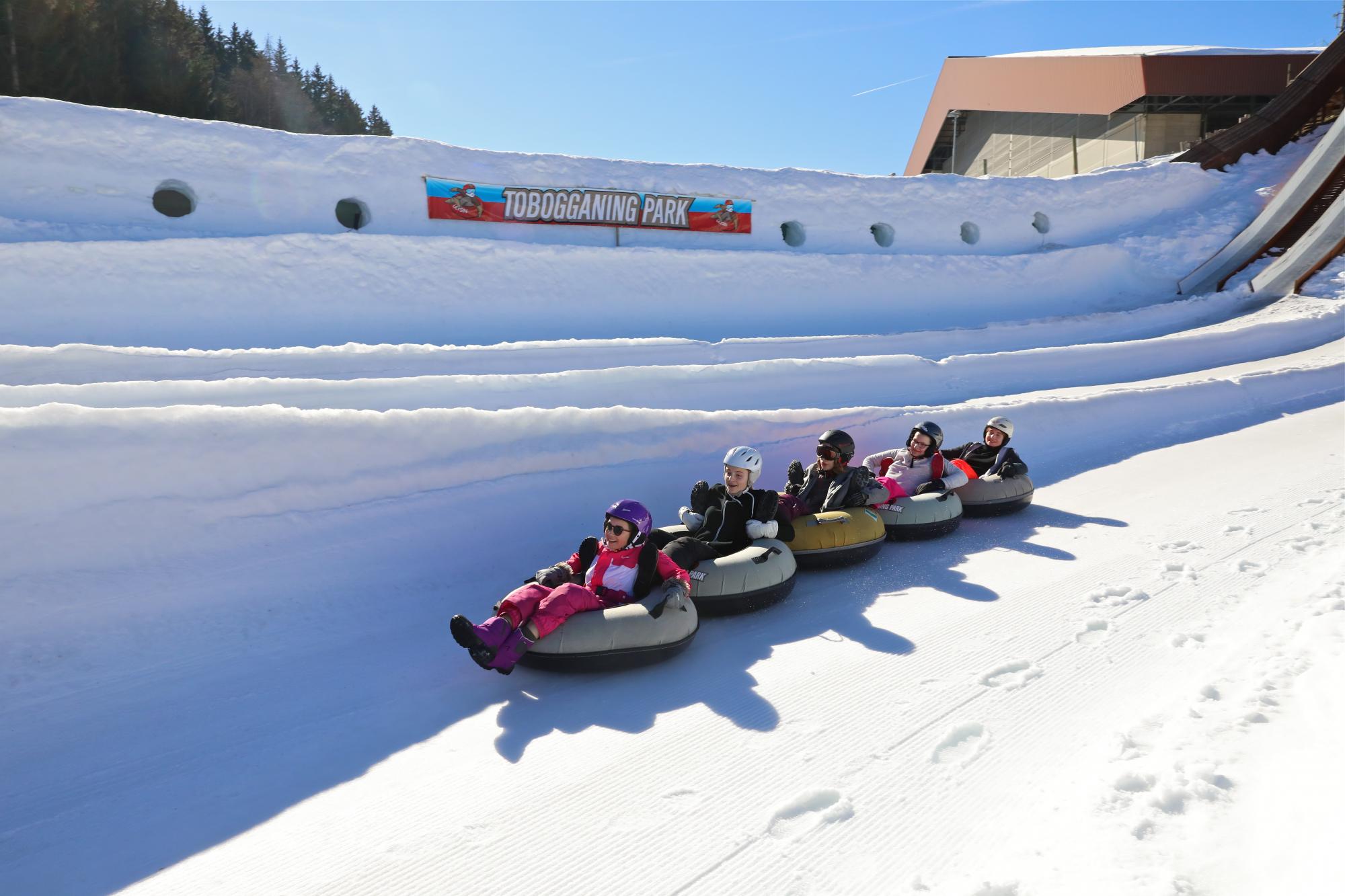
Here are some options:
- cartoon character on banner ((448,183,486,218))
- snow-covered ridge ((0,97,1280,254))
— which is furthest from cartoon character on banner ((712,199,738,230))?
cartoon character on banner ((448,183,486,218))

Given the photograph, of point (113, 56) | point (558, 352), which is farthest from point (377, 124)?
point (558, 352)

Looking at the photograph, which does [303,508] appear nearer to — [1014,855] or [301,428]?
[301,428]

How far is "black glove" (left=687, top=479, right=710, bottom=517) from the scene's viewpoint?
5.24m

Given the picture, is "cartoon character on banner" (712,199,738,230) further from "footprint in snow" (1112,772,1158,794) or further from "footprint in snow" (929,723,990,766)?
"footprint in snow" (1112,772,1158,794)

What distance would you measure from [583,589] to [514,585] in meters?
1.38

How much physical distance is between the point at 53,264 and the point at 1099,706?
34.8 ft

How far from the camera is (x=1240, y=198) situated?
1917 centimetres

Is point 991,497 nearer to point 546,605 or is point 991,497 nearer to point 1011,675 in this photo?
point 1011,675

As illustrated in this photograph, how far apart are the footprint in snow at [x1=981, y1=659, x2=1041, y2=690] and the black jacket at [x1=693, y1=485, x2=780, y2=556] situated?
1771 millimetres

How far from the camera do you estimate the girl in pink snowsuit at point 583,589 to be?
3.67m

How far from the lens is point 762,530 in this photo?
4988mm

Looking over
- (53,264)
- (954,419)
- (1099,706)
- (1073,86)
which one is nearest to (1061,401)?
(954,419)

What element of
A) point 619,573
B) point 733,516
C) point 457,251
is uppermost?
point 457,251

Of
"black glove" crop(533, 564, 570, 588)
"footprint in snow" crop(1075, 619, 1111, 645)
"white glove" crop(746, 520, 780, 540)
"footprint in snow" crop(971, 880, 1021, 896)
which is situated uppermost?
"white glove" crop(746, 520, 780, 540)
